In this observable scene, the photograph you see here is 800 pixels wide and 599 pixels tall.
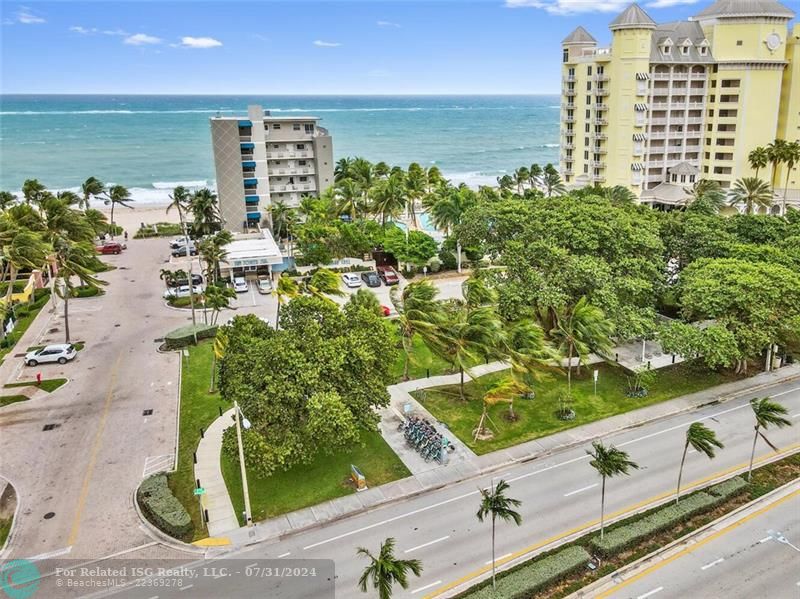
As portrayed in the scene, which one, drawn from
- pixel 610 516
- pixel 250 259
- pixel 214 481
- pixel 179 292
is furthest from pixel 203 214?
pixel 610 516

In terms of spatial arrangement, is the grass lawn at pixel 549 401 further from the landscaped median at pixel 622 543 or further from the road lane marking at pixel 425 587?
the road lane marking at pixel 425 587

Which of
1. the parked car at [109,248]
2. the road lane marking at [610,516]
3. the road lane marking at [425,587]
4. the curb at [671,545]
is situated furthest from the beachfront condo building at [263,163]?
the curb at [671,545]

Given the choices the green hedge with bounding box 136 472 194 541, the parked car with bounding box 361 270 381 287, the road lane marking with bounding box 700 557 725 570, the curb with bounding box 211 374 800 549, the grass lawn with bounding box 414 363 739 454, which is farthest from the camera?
the parked car with bounding box 361 270 381 287

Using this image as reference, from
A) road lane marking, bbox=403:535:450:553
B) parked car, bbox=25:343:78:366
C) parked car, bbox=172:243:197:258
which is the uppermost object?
parked car, bbox=172:243:197:258

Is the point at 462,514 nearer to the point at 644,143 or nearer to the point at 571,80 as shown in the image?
the point at 644,143

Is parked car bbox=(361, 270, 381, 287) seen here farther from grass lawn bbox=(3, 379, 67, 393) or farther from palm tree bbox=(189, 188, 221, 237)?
grass lawn bbox=(3, 379, 67, 393)

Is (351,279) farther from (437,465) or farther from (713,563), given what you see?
(713,563)

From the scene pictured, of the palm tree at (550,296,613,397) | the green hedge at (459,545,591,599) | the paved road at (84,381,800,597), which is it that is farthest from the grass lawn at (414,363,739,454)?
the green hedge at (459,545,591,599)

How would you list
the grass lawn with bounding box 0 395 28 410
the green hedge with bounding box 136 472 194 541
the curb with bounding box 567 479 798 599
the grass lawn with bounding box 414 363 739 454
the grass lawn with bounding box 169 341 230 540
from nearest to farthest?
the curb with bounding box 567 479 798 599
the green hedge with bounding box 136 472 194 541
the grass lawn with bounding box 169 341 230 540
the grass lawn with bounding box 414 363 739 454
the grass lawn with bounding box 0 395 28 410
